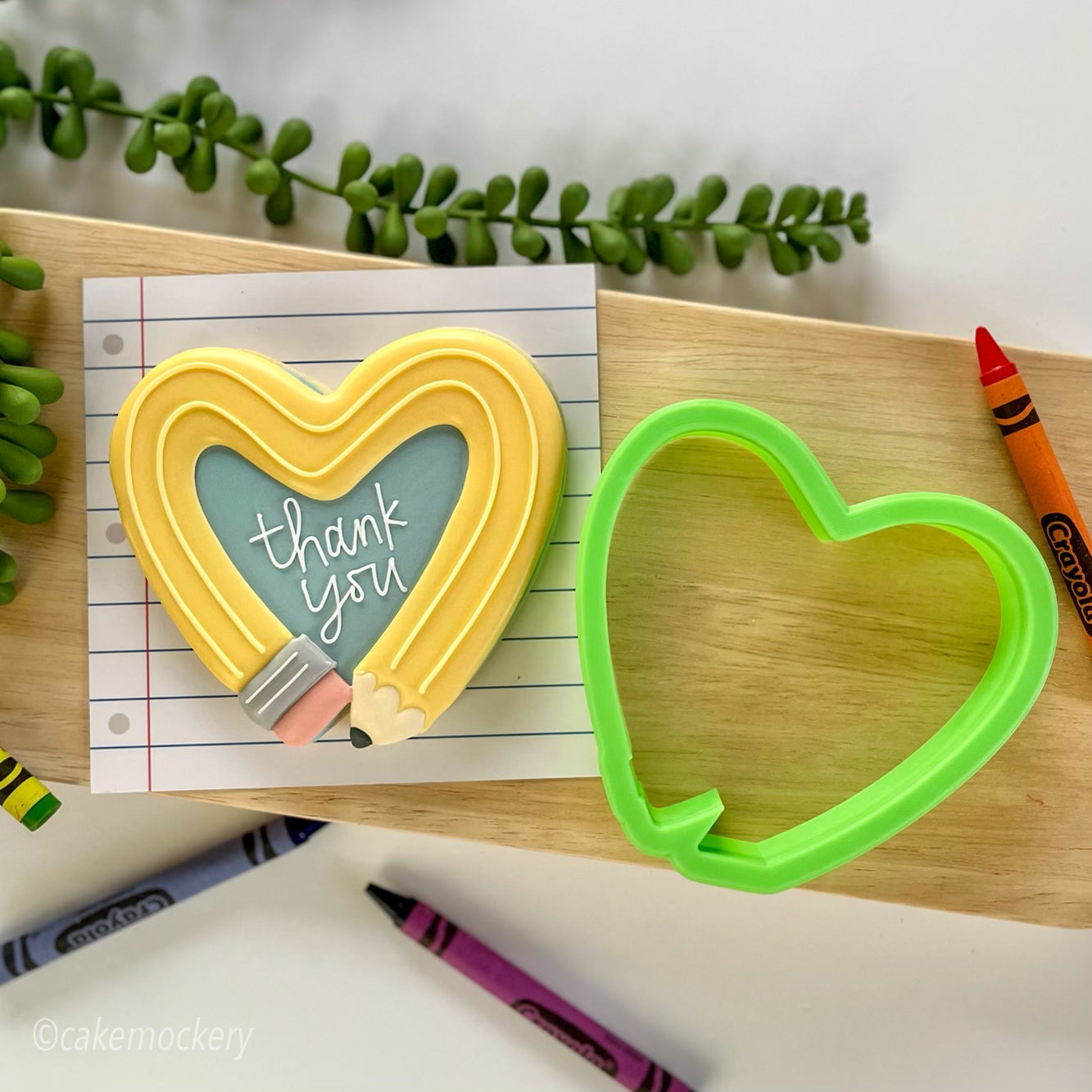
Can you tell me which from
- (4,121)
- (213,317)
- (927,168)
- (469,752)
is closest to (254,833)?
(469,752)

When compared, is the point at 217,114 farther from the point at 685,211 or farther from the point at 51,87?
the point at 685,211

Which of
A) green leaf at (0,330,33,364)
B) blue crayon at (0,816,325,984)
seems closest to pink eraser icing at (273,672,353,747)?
blue crayon at (0,816,325,984)

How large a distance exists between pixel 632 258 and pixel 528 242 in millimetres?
→ 73

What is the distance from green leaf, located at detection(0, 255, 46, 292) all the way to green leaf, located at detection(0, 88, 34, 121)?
0.10 m

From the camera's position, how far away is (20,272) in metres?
0.53

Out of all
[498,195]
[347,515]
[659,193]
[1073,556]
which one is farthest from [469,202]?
[1073,556]

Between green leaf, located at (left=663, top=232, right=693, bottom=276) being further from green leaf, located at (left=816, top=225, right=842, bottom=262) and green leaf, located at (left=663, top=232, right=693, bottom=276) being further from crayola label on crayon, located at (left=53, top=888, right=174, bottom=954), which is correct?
crayola label on crayon, located at (left=53, top=888, right=174, bottom=954)

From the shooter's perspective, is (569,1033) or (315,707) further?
(569,1033)

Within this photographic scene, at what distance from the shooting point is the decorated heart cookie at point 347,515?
1.75 feet

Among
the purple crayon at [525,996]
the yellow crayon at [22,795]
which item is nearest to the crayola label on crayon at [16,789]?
the yellow crayon at [22,795]

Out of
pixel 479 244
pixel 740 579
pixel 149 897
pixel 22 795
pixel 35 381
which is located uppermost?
pixel 479 244

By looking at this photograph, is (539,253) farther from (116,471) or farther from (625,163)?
(116,471)

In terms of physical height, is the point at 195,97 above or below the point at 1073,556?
above

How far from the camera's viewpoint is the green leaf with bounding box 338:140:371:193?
58 centimetres
